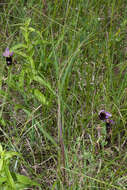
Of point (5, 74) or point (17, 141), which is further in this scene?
point (5, 74)

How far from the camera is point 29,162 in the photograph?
159 cm

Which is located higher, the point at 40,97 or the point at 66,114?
the point at 40,97

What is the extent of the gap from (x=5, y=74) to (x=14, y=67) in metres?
0.11

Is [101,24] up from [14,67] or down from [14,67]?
up

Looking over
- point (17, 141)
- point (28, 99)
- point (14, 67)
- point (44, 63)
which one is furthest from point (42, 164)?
point (14, 67)

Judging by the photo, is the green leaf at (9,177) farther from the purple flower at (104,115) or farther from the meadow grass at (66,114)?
the purple flower at (104,115)

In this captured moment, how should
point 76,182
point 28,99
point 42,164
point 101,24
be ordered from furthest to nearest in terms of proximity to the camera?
1. point 101,24
2. point 28,99
3. point 42,164
4. point 76,182

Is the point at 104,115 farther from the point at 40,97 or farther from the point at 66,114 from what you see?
the point at 40,97

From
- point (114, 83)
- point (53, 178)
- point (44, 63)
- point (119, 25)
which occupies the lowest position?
point (53, 178)

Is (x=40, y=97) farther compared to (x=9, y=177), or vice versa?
(x=40, y=97)

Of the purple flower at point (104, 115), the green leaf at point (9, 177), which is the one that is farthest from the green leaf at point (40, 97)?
the green leaf at point (9, 177)

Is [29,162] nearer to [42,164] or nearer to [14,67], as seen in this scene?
[42,164]

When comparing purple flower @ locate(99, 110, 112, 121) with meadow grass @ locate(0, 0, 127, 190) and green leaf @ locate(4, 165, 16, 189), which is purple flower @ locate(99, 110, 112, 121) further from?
green leaf @ locate(4, 165, 16, 189)

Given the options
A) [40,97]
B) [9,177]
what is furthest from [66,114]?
[9,177]
